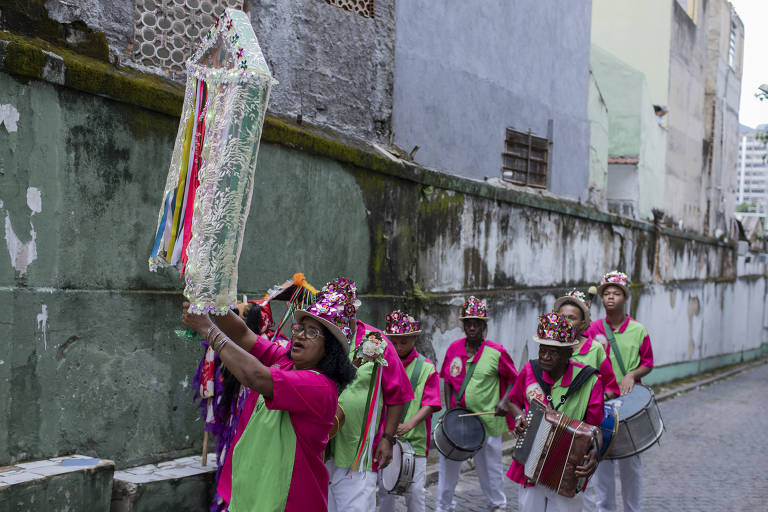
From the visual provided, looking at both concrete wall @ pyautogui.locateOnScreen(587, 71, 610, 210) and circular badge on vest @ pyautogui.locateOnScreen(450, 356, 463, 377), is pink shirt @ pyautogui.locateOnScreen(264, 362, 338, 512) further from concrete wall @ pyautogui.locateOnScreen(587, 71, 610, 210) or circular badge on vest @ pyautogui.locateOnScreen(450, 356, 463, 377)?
concrete wall @ pyautogui.locateOnScreen(587, 71, 610, 210)

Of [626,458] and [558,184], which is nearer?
[626,458]

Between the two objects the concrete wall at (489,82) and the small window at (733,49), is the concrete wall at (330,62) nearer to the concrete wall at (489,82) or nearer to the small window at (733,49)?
the concrete wall at (489,82)

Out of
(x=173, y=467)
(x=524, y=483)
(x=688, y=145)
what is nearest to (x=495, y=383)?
(x=524, y=483)

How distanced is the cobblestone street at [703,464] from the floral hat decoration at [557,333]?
114 inches

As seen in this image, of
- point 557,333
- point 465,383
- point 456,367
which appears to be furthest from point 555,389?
point 456,367

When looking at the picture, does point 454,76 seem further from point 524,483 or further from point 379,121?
point 524,483

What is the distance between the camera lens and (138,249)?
6434 millimetres

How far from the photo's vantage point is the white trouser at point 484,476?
293 inches

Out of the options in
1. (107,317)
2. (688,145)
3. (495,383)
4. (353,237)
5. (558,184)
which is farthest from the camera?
(688,145)

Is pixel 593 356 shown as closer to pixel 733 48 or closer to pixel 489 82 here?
pixel 489 82

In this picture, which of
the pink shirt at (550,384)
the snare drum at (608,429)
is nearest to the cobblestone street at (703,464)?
the snare drum at (608,429)

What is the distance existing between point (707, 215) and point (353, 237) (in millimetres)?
18780

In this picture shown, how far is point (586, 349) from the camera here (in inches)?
275

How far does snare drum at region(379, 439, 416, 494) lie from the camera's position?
621 centimetres
